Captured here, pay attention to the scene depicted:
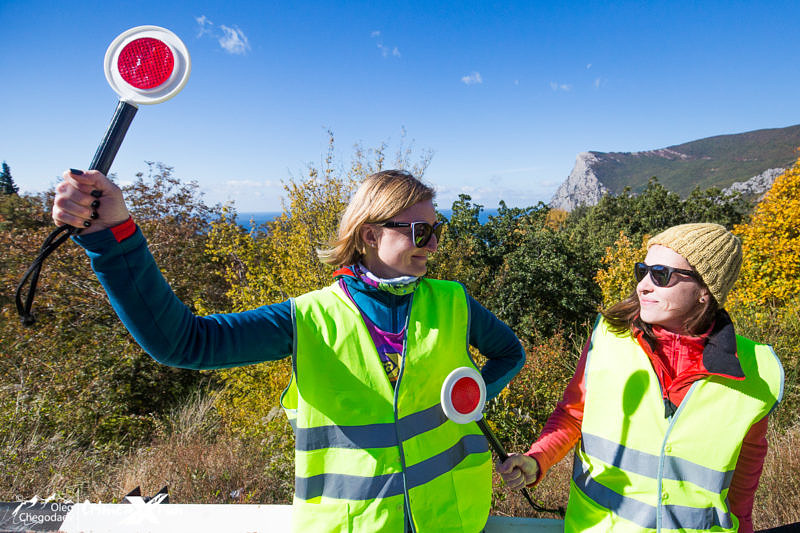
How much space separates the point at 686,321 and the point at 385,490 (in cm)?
128

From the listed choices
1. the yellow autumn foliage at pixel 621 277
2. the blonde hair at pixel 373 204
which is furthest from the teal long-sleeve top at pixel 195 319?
the yellow autumn foliage at pixel 621 277

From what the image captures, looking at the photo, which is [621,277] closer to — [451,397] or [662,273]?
[662,273]

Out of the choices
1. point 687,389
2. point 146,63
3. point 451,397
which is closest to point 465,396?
point 451,397

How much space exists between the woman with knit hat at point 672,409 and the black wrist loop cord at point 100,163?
149cm

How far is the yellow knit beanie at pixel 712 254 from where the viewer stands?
1.40 metres

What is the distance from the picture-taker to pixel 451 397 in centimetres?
122

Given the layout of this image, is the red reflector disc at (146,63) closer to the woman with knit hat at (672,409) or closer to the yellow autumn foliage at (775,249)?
the woman with knit hat at (672,409)

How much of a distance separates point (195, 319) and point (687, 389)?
5.42 feet

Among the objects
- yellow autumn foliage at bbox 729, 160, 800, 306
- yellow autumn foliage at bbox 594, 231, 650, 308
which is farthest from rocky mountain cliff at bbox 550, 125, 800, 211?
yellow autumn foliage at bbox 594, 231, 650, 308

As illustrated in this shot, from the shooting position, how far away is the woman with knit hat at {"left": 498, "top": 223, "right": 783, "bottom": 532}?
1.31 m

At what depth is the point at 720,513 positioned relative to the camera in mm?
1297

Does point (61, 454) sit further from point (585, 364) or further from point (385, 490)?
point (585, 364)

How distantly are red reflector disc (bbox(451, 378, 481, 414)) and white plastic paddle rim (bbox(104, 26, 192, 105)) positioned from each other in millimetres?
1147

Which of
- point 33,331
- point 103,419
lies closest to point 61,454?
point 103,419
